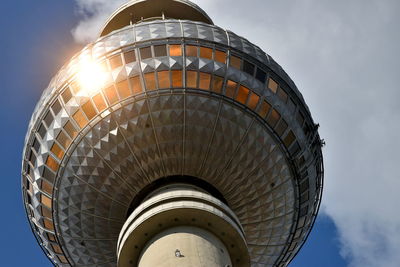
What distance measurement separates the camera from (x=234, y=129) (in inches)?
1078

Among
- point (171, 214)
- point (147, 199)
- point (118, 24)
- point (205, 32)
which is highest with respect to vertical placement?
point (118, 24)

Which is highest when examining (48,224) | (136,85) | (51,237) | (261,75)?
(261,75)

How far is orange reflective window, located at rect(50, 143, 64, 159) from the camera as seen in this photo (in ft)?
90.8

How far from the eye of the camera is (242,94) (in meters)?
27.7

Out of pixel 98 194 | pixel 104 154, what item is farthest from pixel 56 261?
pixel 104 154

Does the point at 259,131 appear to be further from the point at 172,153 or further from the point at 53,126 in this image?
the point at 53,126

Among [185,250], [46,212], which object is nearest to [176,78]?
[185,250]

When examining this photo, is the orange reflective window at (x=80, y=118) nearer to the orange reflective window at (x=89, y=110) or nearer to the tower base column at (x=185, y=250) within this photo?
the orange reflective window at (x=89, y=110)

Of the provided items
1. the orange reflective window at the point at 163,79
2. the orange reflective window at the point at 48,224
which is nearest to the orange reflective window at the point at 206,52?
the orange reflective window at the point at 163,79

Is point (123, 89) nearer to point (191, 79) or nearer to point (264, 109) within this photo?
point (191, 79)

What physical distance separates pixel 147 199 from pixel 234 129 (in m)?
5.08

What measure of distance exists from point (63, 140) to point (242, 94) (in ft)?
28.1

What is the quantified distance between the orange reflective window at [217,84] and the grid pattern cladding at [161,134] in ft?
0.16

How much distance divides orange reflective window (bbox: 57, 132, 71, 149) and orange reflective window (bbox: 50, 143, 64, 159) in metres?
0.27
